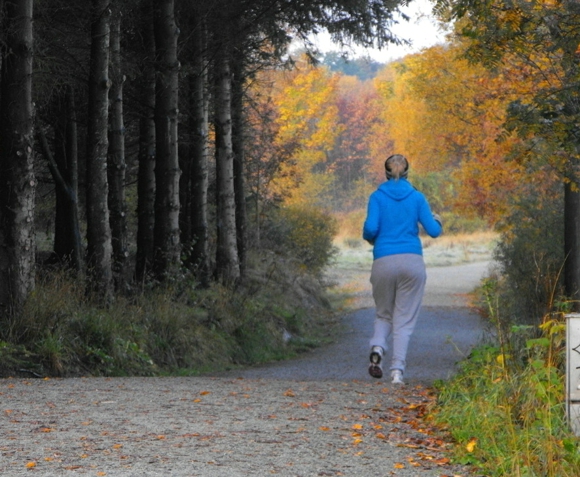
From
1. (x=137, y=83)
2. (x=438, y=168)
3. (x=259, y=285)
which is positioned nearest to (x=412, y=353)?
(x=259, y=285)

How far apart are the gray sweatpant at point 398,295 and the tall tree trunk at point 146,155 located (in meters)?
8.52

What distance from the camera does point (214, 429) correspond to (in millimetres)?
7352

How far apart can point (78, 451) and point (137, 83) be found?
45.4ft

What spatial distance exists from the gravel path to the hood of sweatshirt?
175cm

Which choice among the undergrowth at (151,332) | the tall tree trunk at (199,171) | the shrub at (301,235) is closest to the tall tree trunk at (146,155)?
the tall tree trunk at (199,171)

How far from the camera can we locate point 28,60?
12.6 m

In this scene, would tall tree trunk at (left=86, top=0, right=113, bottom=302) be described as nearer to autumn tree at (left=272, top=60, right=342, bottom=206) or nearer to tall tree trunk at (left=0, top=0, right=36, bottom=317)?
tall tree trunk at (left=0, top=0, right=36, bottom=317)

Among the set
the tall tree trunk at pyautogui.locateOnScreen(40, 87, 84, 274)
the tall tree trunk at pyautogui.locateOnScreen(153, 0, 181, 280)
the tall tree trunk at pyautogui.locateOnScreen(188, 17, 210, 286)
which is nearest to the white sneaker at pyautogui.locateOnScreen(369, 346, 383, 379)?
the tall tree trunk at pyautogui.locateOnScreen(153, 0, 181, 280)

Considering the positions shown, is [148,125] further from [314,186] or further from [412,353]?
[314,186]

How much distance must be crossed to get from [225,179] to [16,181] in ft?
33.3

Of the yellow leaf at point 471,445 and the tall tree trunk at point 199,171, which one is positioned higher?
the tall tree trunk at point 199,171

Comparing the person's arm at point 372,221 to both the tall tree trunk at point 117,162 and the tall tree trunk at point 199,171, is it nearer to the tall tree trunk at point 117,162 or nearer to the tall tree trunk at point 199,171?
the tall tree trunk at point 117,162

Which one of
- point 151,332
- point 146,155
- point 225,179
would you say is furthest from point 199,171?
point 151,332

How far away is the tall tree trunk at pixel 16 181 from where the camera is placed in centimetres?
1232
